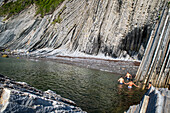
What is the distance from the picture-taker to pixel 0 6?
62.2 metres

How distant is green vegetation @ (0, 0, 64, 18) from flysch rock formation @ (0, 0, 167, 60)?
202 centimetres

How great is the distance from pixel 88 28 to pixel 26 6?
32.2 meters

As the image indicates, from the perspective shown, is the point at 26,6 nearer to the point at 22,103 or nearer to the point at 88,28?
the point at 88,28

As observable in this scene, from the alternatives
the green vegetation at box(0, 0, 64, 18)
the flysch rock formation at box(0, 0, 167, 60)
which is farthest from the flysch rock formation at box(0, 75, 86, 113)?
the green vegetation at box(0, 0, 64, 18)

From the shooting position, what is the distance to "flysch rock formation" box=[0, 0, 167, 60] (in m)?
23.5

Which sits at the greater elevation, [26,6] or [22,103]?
[26,6]

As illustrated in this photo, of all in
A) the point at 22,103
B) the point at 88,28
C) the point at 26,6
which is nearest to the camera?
the point at 22,103

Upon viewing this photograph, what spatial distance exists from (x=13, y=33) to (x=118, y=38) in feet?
125

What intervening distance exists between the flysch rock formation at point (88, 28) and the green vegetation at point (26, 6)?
79.4 inches

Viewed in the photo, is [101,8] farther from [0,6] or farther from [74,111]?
[0,6]

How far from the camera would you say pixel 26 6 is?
5312cm

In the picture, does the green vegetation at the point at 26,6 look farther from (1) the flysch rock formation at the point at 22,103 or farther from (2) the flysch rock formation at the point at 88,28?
(1) the flysch rock formation at the point at 22,103

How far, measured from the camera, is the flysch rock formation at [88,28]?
23.5 m

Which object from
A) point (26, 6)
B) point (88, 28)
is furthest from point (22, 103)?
point (26, 6)
